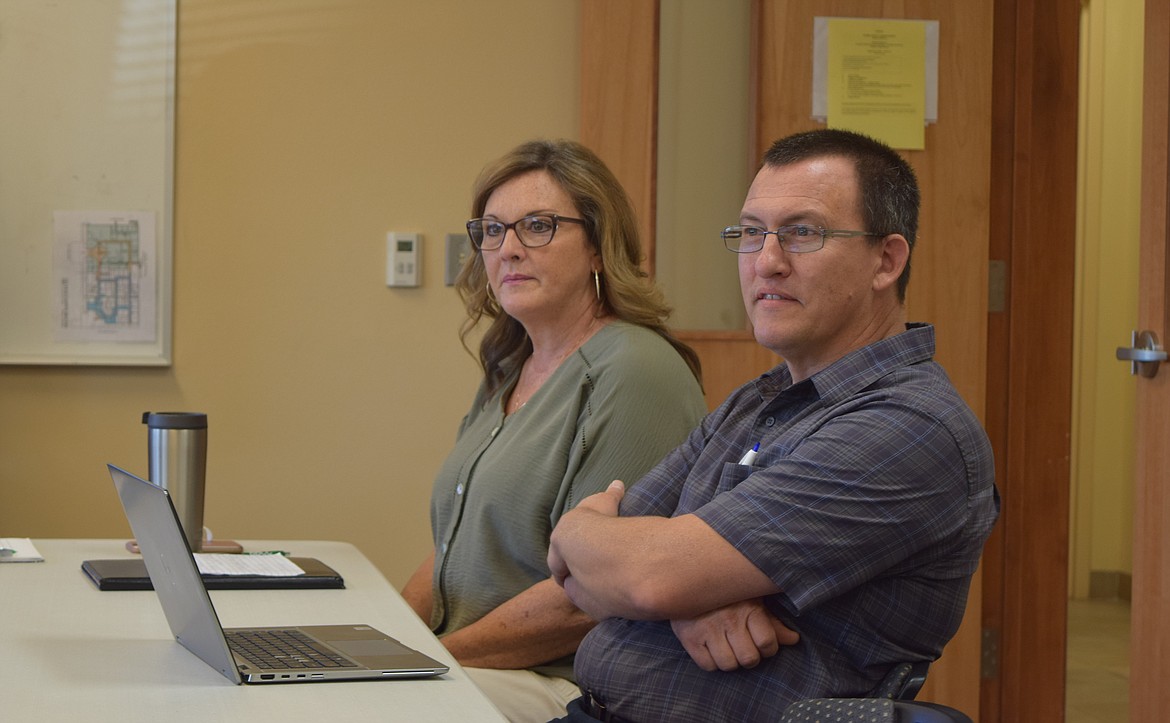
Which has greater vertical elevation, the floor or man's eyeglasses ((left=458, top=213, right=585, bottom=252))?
man's eyeglasses ((left=458, top=213, right=585, bottom=252))

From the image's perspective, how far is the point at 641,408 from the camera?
192 cm

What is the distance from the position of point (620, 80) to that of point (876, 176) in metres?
1.55

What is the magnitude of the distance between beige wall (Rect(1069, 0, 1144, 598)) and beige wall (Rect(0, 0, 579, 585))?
3.31 m

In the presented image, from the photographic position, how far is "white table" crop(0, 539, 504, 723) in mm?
1150

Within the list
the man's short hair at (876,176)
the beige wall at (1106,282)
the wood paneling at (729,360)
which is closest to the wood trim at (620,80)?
the wood paneling at (729,360)

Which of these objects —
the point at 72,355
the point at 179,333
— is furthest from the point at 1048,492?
the point at 72,355

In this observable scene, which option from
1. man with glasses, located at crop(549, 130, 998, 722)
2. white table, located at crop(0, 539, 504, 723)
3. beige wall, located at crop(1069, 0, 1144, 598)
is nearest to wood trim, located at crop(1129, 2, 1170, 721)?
man with glasses, located at crop(549, 130, 998, 722)

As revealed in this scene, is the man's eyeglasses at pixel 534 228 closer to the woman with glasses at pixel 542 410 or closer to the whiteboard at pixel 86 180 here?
the woman with glasses at pixel 542 410

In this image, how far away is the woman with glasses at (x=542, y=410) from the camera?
187 centimetres

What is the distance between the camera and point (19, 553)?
1.95 m

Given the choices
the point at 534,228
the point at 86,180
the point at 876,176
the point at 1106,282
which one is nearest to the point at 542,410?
the point at 534,228

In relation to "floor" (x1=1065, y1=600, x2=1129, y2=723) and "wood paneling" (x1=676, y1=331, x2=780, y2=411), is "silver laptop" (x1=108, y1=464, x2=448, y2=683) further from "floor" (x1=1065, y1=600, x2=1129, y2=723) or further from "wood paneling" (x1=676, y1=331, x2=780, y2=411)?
"floor" (x1=1065, y1=600, x2=1129, y2=723)

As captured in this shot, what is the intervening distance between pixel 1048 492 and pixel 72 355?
2.31 meters

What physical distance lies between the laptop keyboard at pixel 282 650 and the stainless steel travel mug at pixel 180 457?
0.55 metres
